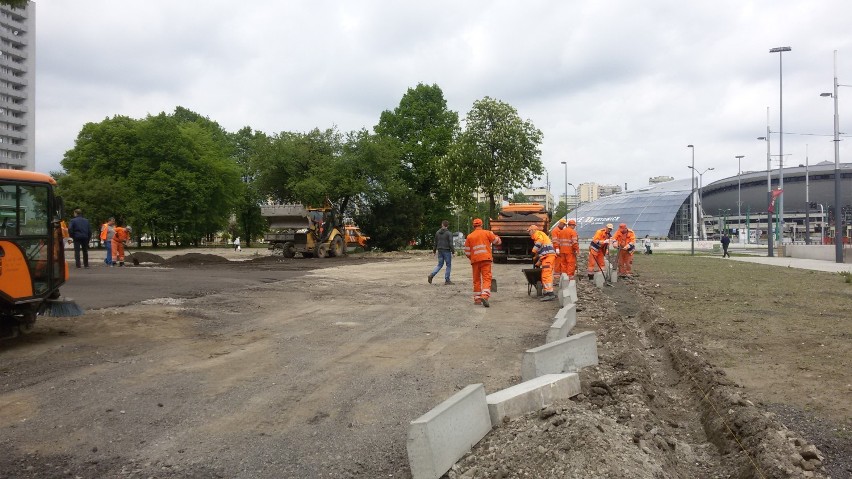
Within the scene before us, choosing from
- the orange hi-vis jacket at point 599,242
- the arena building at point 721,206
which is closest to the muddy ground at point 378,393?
the orange hi-vis jacket at point 599,242

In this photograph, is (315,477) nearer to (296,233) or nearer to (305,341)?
(305,341)

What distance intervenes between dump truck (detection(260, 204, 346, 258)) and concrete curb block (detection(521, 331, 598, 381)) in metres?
23.9

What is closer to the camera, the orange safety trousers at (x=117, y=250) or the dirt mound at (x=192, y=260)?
the orange safety trousers at (x=117, y=250)

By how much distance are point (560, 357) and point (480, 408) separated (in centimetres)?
198

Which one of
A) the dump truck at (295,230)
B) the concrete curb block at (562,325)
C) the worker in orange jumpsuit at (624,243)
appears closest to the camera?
the concrete curb block at (562,325)

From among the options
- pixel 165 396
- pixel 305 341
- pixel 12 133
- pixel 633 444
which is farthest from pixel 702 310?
pixel 12 133

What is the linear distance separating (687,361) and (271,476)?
517 cm

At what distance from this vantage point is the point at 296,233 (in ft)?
97.8

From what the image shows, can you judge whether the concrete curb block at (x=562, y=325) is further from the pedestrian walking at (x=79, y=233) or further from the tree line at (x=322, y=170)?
the tree line at (x=322, y=170)

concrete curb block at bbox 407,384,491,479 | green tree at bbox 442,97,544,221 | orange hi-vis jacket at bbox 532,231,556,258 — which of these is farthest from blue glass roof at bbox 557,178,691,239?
concrete curb block at bbox 407,384,491,479

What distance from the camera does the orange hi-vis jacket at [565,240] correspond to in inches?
604

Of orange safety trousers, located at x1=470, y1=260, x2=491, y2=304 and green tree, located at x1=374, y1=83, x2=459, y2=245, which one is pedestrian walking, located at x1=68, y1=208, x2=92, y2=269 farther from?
green tree, located at x1=374, y1=83, x2=459, y2=245

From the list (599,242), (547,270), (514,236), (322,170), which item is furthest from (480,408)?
(322,170)

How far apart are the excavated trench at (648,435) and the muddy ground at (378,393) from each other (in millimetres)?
19
